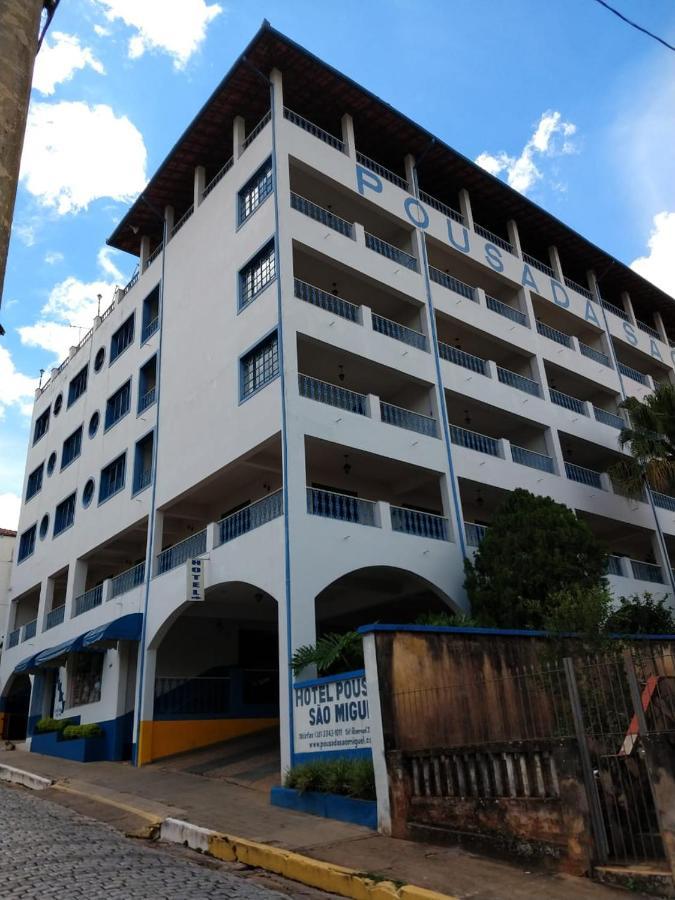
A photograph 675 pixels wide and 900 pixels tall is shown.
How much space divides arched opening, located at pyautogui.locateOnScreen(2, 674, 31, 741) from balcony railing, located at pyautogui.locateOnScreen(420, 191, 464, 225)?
76.0ft

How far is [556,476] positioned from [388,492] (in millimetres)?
5387

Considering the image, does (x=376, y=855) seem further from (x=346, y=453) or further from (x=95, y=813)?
(x=346, y=453)

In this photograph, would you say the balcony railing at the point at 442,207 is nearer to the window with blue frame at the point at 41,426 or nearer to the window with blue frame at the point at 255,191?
the window with blue frame at the point at 255,191

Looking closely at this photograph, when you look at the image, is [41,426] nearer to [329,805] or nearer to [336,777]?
[336,777]

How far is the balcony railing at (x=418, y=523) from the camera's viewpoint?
1628 cm

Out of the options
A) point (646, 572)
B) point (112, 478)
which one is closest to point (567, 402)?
point (646, 572)

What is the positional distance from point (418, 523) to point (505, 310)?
984 cm

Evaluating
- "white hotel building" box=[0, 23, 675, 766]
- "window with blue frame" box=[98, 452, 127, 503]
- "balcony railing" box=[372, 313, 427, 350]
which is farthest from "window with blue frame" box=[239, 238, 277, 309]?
"window with blue frame" box=[98, 452, 127, 503]

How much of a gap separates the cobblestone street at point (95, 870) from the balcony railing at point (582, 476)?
1692 cm

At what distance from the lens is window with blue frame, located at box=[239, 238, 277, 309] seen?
671 inches

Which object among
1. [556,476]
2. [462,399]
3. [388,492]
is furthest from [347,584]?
[556,476]

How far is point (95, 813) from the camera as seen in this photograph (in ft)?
36.3

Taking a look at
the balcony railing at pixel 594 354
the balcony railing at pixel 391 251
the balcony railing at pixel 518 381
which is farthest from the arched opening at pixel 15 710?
the balcony railing at pixel 594 354

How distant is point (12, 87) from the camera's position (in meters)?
3.84
